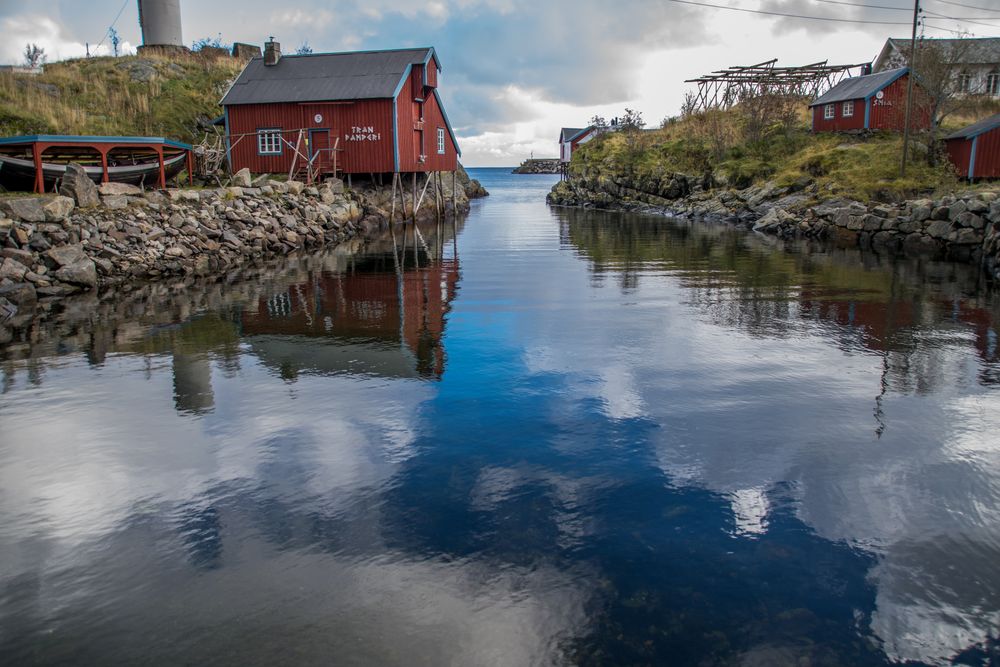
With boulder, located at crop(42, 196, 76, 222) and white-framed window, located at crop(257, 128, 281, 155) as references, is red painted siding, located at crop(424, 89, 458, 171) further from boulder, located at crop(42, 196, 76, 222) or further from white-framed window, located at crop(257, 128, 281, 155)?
boulder, located at crop(42, 196, 76, 222)

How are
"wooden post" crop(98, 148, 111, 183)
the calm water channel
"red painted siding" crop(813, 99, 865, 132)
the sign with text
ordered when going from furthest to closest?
"red painted siding" crop(813, 99, 865, 132), the sign with text, "wooden post" crop(98, 148, 111, 183), the calm water channel

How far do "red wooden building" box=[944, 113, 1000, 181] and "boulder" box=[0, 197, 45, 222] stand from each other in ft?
123

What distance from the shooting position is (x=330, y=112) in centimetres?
3884

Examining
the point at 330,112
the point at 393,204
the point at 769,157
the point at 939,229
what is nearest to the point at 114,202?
the point at 330,112

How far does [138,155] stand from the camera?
30.7 metres

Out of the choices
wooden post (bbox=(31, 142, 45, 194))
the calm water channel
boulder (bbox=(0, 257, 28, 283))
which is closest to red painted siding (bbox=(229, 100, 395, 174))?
wooden post (bbox=(31, 142, 45, 194))

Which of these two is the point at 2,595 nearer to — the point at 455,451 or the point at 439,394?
the point at 455,451

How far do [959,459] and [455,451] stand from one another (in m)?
6.20

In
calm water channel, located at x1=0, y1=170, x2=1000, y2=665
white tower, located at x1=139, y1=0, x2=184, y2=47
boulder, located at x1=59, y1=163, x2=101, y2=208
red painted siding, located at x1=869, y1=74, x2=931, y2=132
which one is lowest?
calm water channel, located at x1=0, y1=170, x2=1000, y2=665

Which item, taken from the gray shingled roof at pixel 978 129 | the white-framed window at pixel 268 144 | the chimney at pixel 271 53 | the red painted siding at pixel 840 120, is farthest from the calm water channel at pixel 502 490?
the red painted siding at pixel 840 120

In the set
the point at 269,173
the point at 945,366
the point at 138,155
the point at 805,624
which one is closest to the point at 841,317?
the point at 945,366

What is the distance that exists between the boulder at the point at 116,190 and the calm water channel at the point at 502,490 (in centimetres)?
825

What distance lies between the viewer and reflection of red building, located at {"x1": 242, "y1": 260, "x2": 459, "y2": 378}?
1352 centimetres

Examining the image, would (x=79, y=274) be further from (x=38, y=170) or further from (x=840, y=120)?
(x=840, y=120)
